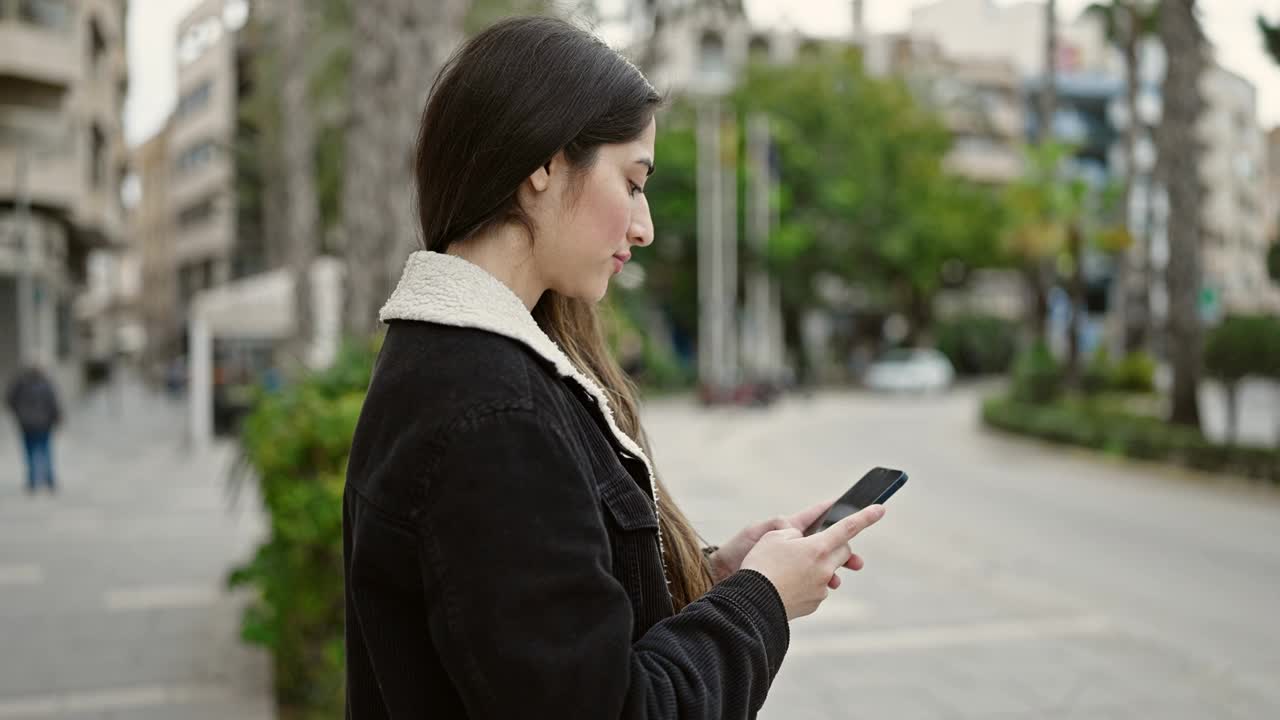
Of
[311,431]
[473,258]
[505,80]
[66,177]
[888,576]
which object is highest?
[66,177]

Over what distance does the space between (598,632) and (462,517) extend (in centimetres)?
18

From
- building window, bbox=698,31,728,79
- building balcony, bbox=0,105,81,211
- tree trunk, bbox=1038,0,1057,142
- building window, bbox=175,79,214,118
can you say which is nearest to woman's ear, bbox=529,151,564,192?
building balcony, bbox=0,105,81,211

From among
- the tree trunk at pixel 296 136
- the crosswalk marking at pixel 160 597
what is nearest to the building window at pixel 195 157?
the tree trunk at pixel 296 136

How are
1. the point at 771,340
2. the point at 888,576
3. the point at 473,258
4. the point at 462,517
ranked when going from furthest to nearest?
the point at 771,340, the point at 888,576, the point at 473,258, the point at 462,517

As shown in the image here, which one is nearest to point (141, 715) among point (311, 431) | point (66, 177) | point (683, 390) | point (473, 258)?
point (311, 431)

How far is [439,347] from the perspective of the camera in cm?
145

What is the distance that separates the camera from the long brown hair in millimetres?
1520

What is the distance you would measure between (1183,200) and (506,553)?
18656 mm

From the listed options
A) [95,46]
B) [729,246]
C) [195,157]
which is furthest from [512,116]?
[195,157]

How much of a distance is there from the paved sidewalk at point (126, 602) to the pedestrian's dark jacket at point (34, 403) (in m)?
0.83

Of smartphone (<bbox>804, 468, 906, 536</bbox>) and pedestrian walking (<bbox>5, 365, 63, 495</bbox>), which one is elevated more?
smartphone (<bbox>804, 468, 906, 536</bbox>)

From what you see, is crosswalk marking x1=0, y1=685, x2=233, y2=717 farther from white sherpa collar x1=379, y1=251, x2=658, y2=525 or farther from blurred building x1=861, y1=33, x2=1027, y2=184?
blurred building x1=861, y1=33, x2=1027, y2=184

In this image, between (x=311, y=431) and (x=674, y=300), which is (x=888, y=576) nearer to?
(x=311, y=431)

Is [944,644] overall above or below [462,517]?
below
